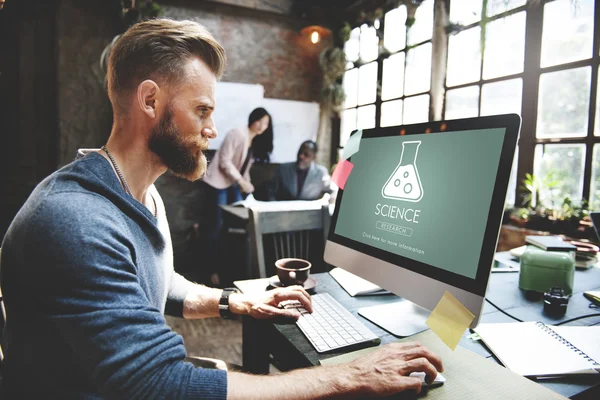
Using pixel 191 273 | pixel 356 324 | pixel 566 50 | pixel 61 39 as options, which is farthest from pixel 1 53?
pixel 566 50

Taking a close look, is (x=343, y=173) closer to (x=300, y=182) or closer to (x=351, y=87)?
(x=300, y=182)

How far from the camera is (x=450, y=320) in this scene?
777 mm

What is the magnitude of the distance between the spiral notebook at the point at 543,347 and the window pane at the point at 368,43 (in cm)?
390

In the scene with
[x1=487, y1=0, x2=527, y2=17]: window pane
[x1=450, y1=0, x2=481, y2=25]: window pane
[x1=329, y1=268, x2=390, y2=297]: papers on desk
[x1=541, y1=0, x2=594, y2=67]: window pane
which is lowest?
[x1=329, y1=268, x2=390, y2=297]: papers on desk

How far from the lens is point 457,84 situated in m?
3.20

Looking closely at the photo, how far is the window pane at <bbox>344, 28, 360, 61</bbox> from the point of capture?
15.2ft

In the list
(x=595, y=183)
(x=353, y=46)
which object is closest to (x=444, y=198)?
(x=595, y=183)

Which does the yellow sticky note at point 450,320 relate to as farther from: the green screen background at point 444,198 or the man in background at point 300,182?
the man in background at point 300,182

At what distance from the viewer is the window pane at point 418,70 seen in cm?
350

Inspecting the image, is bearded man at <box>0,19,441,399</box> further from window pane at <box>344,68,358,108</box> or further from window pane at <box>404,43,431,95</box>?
window pane at <box>344,68,358,108</box>

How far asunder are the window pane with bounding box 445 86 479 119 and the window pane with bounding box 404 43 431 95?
0.96ft

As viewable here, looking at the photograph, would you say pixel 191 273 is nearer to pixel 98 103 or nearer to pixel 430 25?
pixel 98 103

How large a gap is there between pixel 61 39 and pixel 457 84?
12.9ft

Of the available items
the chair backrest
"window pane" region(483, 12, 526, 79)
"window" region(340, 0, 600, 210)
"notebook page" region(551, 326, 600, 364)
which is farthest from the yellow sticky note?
"window pane" region(483, 12, 526, 79)
